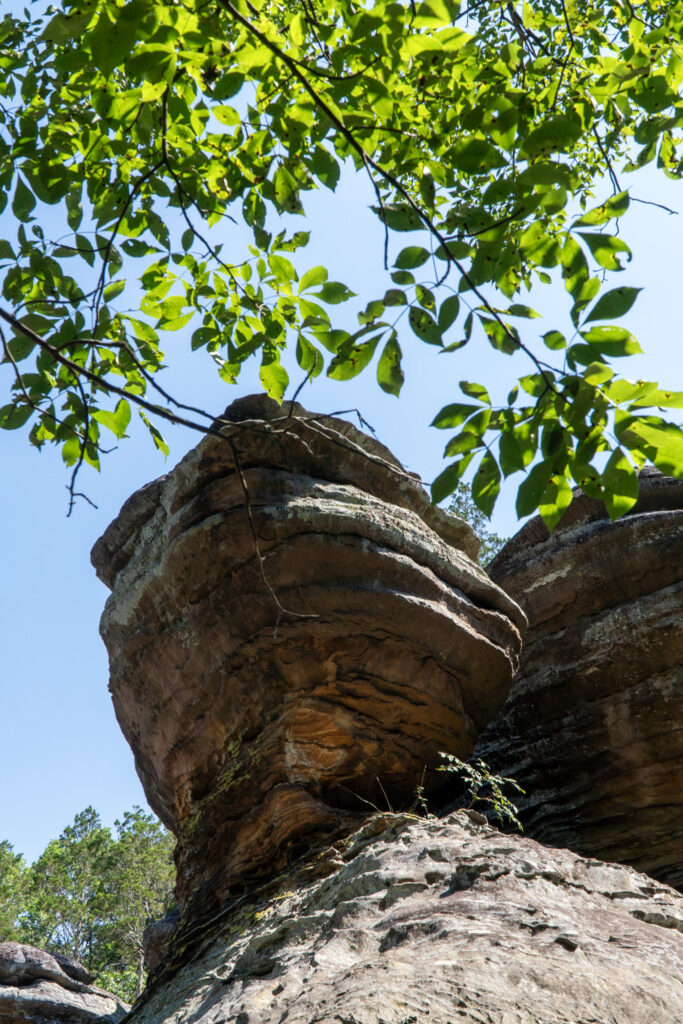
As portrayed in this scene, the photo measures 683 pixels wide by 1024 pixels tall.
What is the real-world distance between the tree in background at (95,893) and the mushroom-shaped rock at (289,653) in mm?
28628

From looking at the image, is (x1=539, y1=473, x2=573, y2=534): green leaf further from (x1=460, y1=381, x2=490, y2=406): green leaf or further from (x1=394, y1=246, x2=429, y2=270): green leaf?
(x1=394, y1=246, x2=429, y2=270): green leaf

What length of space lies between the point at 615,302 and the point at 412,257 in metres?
1.05

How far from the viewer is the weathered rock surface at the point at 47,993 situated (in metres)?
10.6

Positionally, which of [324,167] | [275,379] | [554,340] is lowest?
[554,340]

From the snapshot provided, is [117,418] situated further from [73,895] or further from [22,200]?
[73,895]

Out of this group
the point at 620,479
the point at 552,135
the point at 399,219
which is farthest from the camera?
the point at 399,219

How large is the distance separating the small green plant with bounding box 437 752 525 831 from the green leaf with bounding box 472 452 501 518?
14.4 ft

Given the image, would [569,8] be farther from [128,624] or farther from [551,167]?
[128,624]

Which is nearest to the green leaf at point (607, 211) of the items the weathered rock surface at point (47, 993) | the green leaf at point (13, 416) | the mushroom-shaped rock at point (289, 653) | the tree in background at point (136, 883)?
the green leaf at point (13, 416)

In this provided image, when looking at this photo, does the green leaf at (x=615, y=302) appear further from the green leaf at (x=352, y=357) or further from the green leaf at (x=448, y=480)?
the green leaf at (x=352, y=357)

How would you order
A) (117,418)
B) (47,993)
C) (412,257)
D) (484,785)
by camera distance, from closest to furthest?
(412,257) → (117,418) → (484,785) → (47,993)

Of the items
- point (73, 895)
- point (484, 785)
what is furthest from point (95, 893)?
point (484, 785)

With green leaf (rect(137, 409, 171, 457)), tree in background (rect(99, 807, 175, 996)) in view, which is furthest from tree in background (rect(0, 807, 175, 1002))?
green leaf (rect(137, 409, 171, 457))

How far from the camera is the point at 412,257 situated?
3.40 metres
